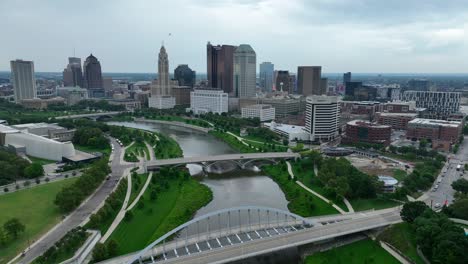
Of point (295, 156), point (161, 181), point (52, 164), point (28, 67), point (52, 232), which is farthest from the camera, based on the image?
point (28, 67)

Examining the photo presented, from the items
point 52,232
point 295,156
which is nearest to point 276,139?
point 295,156

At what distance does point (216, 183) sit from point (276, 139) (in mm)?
29337

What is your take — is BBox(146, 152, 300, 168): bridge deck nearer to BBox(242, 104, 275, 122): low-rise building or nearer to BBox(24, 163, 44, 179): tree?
BBox(24, 163, 44, 179): tree

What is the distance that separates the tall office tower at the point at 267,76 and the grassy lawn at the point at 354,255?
159 meters

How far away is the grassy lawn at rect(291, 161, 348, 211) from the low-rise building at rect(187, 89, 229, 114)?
62655mm

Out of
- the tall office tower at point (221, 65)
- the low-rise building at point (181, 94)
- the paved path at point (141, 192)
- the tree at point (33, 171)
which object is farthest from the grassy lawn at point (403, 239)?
the tall office tower at point (221, 65)

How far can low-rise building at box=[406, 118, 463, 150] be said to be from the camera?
65550 mm

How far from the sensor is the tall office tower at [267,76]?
18745cm

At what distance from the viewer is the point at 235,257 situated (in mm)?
24656

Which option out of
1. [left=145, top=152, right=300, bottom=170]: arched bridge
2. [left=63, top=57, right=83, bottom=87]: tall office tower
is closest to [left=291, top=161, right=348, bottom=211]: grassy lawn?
[left=145, top=152, right=300, bottom=170]: arched bridge

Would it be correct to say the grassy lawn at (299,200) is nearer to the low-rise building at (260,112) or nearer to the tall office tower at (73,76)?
the low-rise building at (260,112)

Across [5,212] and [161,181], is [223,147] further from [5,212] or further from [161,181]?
[5,212]

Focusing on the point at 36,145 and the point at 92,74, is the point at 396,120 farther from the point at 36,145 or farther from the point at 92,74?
the point at 92,74

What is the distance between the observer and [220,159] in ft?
168
